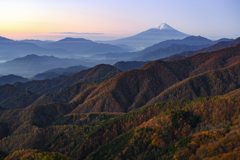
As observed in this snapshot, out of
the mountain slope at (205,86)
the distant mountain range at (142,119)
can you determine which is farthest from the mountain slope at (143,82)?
the mountain slope at (205,86)

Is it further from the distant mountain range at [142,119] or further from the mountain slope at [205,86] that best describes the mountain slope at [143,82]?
the mountain slope at [205,86]

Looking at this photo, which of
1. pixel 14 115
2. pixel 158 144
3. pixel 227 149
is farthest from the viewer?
pixel 14 115

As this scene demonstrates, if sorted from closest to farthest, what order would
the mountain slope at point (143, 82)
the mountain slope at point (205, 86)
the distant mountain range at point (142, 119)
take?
the distant mountain range at point (142, 119) < the mountain slope at point (205, 86) < the mountain slope at point (143, 82)

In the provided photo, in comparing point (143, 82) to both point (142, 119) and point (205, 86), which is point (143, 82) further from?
point (142, 119)

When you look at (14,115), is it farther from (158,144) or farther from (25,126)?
(158,144)

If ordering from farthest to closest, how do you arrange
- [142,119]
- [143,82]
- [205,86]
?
[143,82] → [205,86] → [142,119]

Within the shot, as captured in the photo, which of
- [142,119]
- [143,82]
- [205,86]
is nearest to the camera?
[142,119]

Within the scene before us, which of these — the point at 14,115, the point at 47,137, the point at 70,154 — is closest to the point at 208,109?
the point at 70,154

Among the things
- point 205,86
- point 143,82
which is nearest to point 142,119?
Answer: point 143,82
